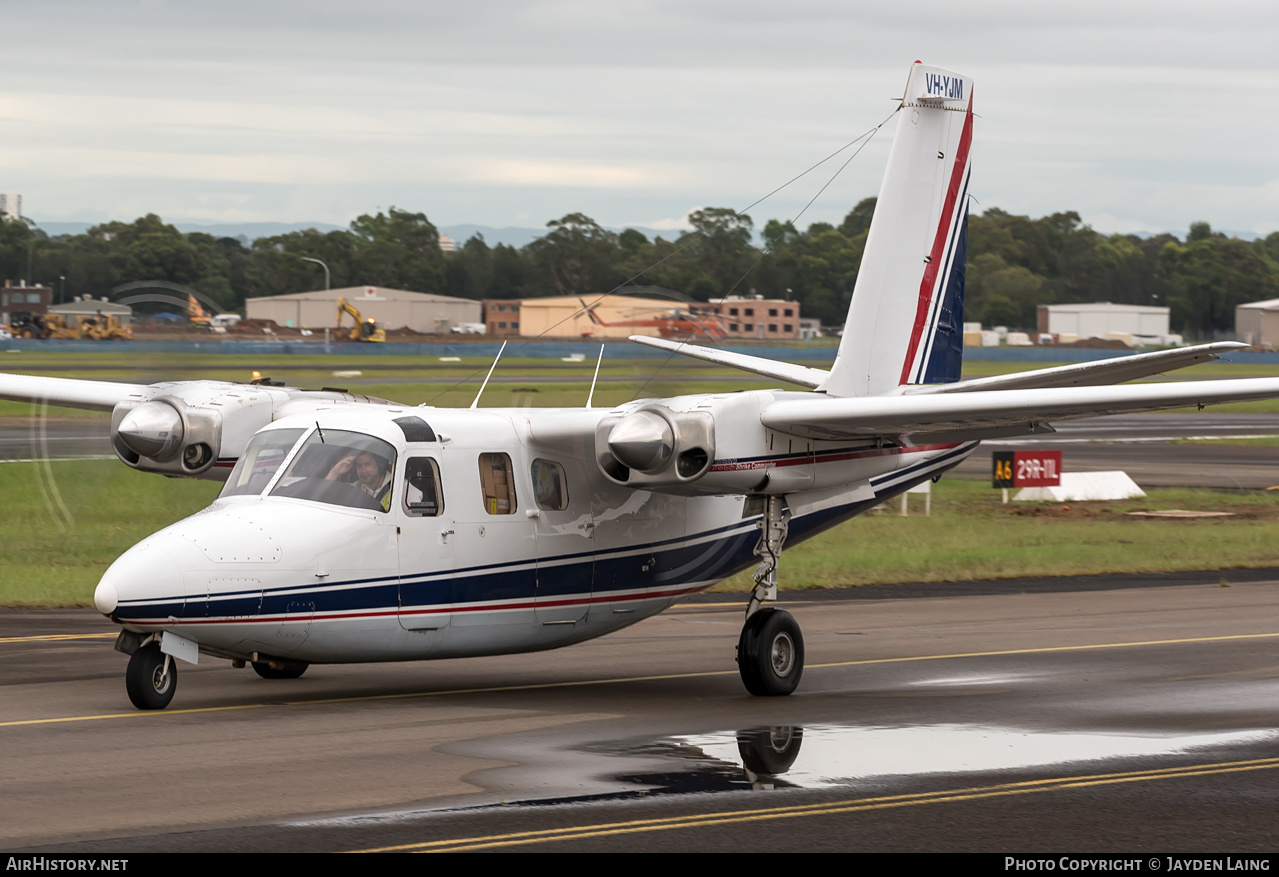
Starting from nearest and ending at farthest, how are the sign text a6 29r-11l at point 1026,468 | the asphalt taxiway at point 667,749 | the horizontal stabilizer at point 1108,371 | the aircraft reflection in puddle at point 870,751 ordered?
the asphalt taxiway at point 667,749, the aircraft reflection in puddle at point 870,751, the horizontal stabilizer at point 1108,371, the sign text a6 29r-11l at point 1026,468

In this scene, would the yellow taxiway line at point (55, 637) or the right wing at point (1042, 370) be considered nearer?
the right wing at point (1042, 370)

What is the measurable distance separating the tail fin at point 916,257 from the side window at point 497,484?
4.31m

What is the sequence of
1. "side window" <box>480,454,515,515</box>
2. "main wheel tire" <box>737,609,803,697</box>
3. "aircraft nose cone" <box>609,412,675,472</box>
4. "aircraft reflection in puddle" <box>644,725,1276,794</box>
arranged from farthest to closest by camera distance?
"main wheel tire" <box>737,609,803,697</box>
"side window" <box>480,454,515,515</box>
"aircraft nose cone" <box>609,412,675,472</box>
"aircraft reflection in puddle" <box>644,725,1276,794</box>

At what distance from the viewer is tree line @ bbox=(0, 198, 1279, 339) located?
58750mm

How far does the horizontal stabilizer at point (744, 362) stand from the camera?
17.8m

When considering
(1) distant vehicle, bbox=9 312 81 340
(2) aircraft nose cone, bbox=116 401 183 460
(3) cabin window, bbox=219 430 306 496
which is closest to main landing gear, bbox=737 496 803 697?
(3) cabin window, bbox=219 430 306 496

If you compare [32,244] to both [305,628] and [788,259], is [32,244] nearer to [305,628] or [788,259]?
[788,259]

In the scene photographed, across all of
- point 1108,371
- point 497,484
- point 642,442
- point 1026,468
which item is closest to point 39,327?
point 1026,468

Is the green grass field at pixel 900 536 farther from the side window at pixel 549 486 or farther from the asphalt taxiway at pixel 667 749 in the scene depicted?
the side window at pixel 549 486

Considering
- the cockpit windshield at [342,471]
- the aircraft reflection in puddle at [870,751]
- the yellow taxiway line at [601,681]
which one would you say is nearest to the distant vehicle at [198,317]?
the cockpit windshield at [342,471]

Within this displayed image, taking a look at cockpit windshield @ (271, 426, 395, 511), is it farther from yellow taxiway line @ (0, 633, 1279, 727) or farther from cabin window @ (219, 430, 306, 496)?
yellow taxiway line @ (0, 633, 1279, 727)

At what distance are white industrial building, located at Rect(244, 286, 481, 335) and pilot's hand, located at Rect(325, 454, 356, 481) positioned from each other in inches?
2828

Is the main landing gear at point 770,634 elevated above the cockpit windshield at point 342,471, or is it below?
below
